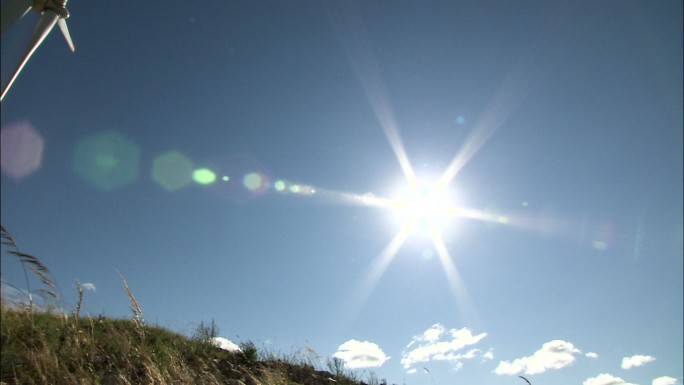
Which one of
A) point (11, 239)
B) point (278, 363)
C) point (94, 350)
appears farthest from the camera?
point (278, 363)

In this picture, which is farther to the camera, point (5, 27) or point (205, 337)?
point (205, 337)

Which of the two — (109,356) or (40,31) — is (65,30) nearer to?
(40,31)

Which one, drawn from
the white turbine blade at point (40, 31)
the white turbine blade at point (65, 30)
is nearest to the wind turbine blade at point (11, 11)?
the white turbine blade at point (40, 31)

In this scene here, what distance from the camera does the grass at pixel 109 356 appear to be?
4137mm

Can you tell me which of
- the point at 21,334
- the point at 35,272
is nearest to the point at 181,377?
the point at 35,272

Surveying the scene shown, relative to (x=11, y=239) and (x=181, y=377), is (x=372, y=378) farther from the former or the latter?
(x=11, y=239)

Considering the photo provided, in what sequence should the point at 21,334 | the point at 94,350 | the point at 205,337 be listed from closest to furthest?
the point at 94,350
the point at 21,334
the point at 205,337

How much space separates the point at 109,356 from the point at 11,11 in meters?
4.63

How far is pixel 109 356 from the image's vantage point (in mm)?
5555

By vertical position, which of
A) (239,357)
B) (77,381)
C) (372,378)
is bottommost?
(77,381)

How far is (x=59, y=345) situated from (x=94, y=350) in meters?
1.18

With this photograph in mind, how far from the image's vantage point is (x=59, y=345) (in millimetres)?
5660

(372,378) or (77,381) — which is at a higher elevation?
(372,378)

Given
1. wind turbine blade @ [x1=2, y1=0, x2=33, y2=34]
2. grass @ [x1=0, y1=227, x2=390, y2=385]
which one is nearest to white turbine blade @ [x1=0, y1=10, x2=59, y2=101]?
wind turbine blade @ [x1=2, y1=0, x2=33, y2=34]
